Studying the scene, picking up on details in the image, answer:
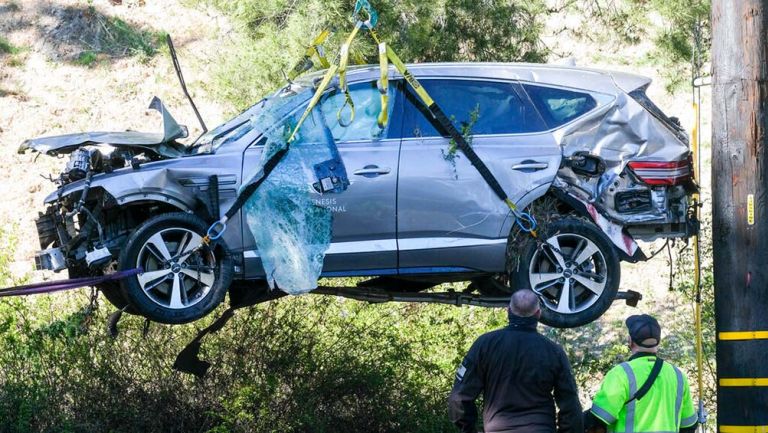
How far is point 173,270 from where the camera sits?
25.0ft

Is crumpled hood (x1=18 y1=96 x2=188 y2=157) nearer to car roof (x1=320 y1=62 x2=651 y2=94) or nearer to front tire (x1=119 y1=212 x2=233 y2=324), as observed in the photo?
front tire (x1=119 y1=212 x2=233 y2=324)

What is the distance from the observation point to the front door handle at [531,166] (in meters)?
7.99

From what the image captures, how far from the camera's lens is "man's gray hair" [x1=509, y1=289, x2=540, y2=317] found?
6.26 meters

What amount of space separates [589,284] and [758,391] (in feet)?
5.57

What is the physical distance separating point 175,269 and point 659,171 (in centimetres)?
370

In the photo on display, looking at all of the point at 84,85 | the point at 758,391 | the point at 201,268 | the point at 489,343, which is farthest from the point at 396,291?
the point at 84,85

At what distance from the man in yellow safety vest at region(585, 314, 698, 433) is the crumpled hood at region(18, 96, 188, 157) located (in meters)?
3.65

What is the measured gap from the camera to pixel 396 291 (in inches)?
344

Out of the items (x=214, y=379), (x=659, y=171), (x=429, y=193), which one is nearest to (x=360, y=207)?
(x=429, y=193)

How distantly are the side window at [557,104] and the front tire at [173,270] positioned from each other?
264 cm

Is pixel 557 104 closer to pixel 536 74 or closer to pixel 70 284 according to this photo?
pixel 536 74

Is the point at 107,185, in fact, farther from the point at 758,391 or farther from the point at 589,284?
the point at 758,391

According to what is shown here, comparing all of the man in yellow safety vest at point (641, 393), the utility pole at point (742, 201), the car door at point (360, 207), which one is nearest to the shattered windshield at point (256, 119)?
the car door at point (360, 207)

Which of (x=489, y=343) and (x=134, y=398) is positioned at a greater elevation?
(x=489, y=343)
